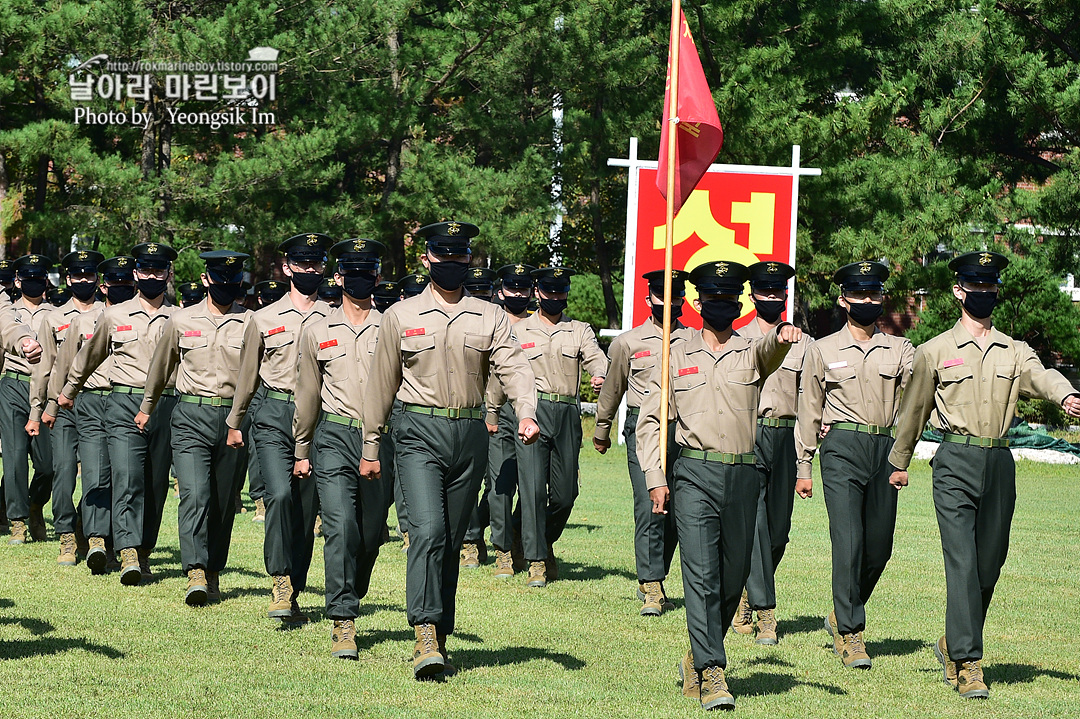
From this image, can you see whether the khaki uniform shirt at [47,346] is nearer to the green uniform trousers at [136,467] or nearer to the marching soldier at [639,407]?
the green uniform trousers at [136,467]

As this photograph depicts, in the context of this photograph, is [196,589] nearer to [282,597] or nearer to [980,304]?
[282,597]

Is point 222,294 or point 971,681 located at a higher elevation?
point 222,294

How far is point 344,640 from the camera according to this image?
8.73m

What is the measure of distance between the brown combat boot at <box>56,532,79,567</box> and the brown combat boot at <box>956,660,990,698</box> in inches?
290

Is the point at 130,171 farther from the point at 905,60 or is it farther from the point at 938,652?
the point at 938,652

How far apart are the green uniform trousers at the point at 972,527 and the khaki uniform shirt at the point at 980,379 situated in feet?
0.52

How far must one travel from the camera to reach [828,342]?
31.2 feet

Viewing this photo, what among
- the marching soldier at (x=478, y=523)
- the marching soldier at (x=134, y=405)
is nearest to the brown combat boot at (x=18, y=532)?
the marching soldier at (x=134, y=405)

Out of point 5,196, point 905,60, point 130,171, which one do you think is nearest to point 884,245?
point 905,60

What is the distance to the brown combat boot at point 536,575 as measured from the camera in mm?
11797

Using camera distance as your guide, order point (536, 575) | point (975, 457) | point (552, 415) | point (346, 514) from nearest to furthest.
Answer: point (975, 457) < point (346, 514) < point (536, 575) < point (552, 415)

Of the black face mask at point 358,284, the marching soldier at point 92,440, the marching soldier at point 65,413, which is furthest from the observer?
the marching soldier at point 65,413

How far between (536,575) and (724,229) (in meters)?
12.1

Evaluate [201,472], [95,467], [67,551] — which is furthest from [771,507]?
[67,551]
